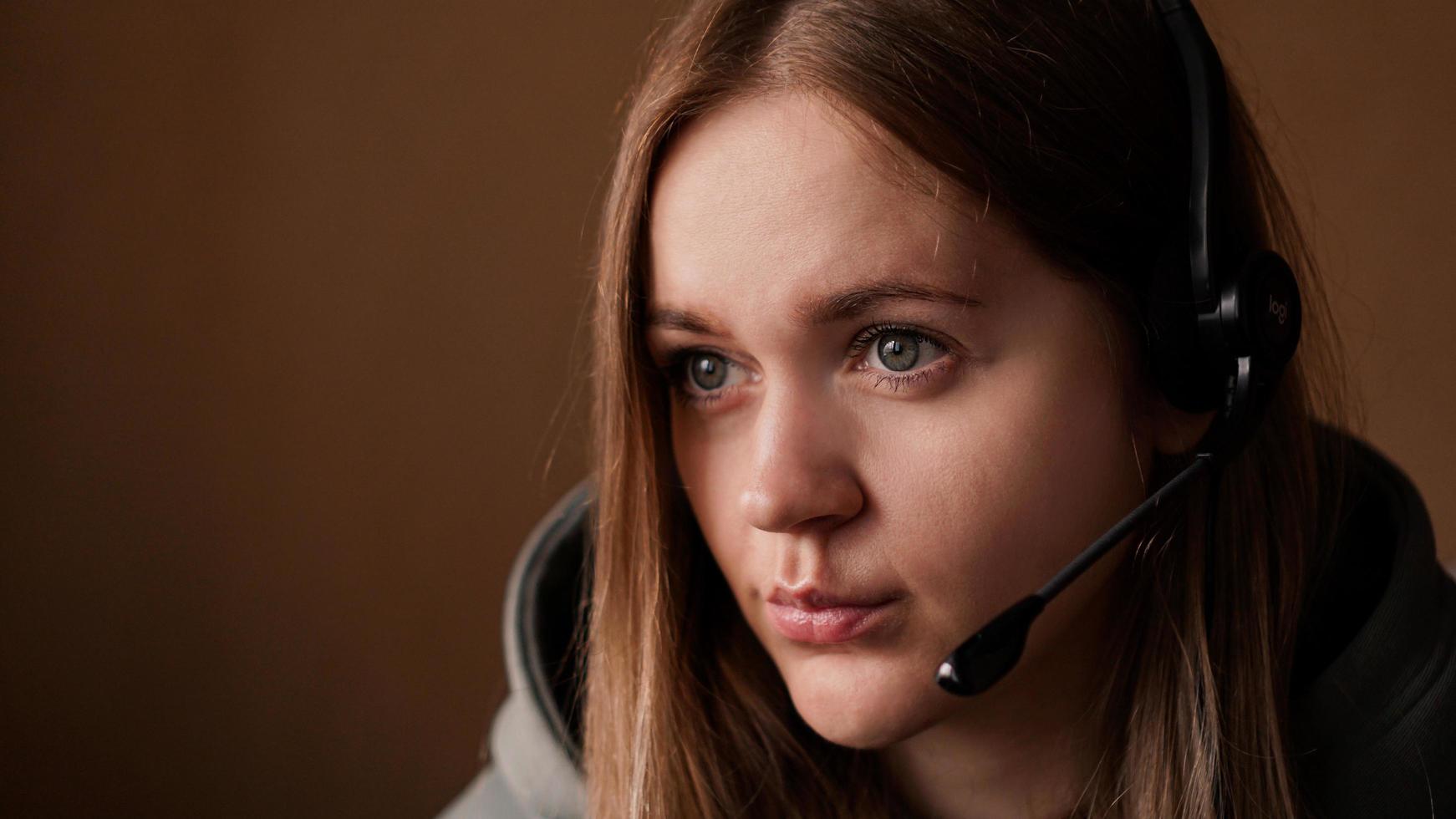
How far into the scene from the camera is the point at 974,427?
0.80 m

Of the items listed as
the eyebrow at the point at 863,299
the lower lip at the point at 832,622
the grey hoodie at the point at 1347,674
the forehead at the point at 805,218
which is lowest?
the grey hoodie at the point at 1347,674

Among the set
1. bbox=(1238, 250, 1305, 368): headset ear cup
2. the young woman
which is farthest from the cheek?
bbox=(1238, 250, 1305, 368): headset ear cup

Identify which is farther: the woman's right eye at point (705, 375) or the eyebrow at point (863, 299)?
the woman's right eye at point (705, 375)

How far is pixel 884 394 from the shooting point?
81cm

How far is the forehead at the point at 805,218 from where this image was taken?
778mm

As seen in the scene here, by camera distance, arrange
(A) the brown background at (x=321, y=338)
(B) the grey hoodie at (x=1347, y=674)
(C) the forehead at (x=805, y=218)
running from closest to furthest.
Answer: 1. (C) the forehead at (x=805, y=218)
2. (B) the grey hoodie at (x=1347, y=674)
3. (A) the brown background at (x=321, y=338)

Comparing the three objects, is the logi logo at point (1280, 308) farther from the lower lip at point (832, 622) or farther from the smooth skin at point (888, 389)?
the lower lip at point (832, 622)

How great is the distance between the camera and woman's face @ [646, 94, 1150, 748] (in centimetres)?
78

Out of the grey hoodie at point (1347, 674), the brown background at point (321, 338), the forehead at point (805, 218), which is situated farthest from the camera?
the brown background at point (321, 338)

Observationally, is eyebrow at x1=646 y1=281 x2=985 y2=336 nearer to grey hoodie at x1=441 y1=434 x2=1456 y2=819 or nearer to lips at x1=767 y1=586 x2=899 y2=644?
lips at x1=767 y1=586 x2=899 y2=644

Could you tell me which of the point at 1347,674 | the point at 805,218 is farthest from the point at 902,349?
the point at 1347,674

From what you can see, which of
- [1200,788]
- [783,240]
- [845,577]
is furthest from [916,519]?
[1200,788]

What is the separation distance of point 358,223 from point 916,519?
1.02 metres

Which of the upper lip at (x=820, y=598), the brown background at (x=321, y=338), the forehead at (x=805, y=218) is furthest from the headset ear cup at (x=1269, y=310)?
the brown background at (x=321, y=338)
